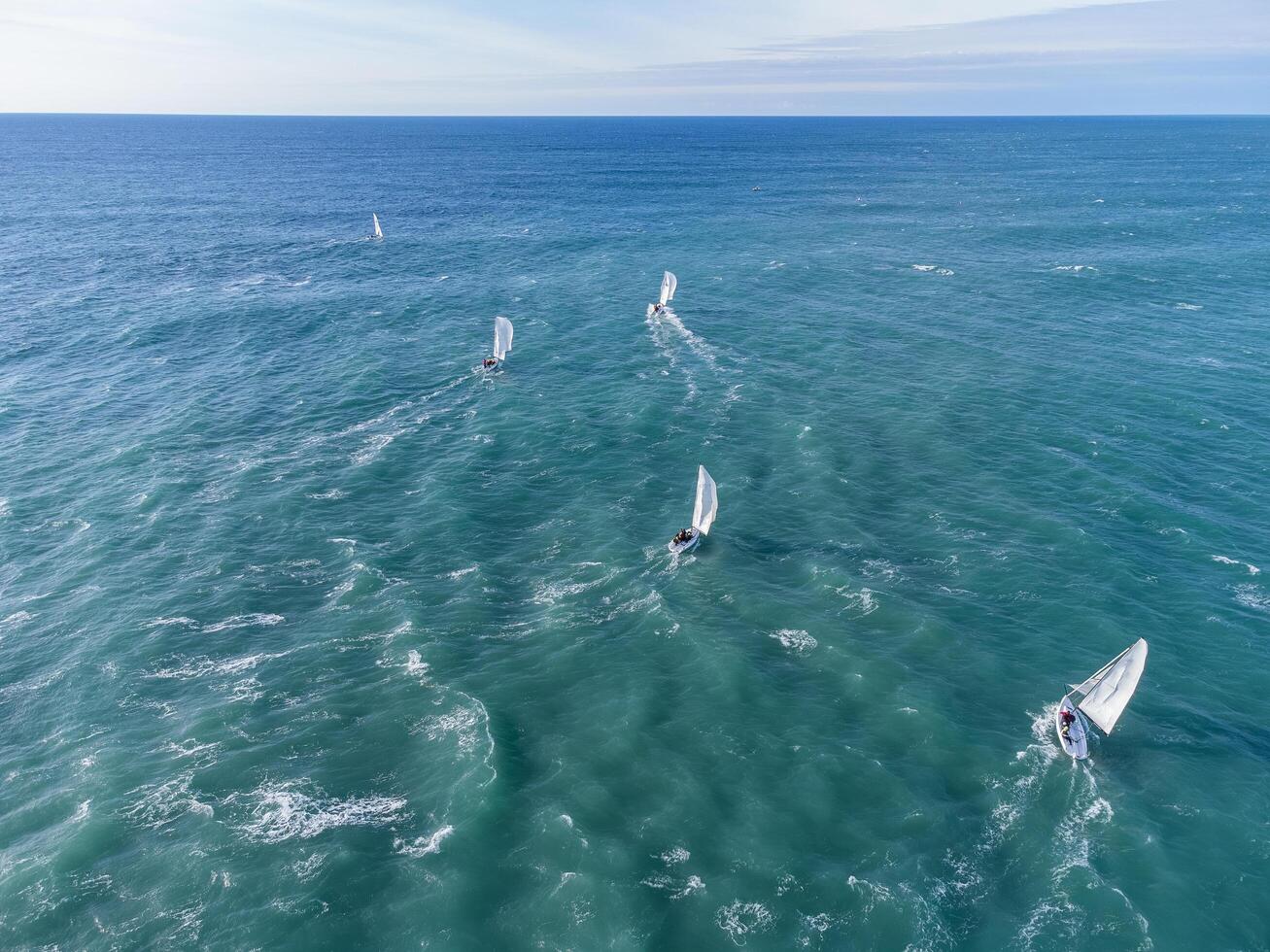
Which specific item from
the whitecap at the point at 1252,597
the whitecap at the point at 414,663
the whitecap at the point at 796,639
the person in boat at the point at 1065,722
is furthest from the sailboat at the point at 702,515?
the whitecap at the point at 1252,597

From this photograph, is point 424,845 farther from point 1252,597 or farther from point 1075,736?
point 1252,597

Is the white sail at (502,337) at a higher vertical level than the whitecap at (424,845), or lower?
higher

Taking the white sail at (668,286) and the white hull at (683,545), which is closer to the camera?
the white hull at (683,545)

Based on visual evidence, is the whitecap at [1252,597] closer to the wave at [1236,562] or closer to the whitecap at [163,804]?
the wave at [1236,562]

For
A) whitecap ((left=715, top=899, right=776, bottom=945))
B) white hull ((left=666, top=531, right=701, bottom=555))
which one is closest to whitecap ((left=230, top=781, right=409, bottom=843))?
whitecap ((left=715, top=899, right=776, bottom=945))

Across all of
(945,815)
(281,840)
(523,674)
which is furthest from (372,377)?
(945,815)

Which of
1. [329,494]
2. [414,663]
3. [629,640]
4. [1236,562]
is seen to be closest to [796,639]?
[629,640]

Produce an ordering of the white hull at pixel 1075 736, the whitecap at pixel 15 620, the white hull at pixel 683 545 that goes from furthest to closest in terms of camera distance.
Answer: the white hull at pixel 683 545
the whitecap at pixel 15 620
the white hull at pixel 1075 736

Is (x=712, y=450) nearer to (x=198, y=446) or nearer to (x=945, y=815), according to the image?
(x=945, y=815)
